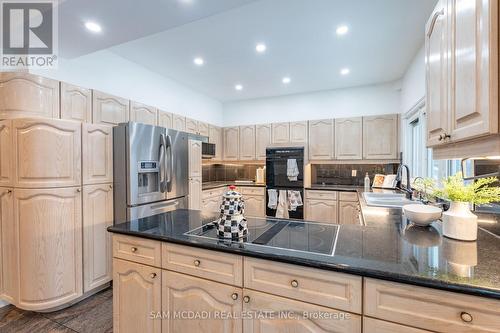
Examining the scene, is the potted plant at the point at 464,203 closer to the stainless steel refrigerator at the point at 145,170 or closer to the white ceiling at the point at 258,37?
the white ceiling at the point at 258,37

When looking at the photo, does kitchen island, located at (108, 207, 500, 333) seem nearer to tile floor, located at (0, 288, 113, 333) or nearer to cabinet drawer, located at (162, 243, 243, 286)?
cabinet drawer, located at (162, 243, 243, 286)

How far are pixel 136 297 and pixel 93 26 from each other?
6.64 ft

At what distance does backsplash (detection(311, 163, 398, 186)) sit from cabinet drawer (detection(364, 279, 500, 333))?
3.63m

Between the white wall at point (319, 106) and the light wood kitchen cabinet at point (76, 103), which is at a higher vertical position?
the white wall at point (319, 106)

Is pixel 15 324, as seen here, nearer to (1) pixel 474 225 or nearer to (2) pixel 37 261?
(2) pixel 37 261

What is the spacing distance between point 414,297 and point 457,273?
0.59 ft

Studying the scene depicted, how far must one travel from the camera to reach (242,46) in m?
2.71

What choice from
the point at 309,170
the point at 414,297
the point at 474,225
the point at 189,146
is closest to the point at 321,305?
the point at 414,297

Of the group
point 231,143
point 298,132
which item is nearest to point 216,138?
point 231,143

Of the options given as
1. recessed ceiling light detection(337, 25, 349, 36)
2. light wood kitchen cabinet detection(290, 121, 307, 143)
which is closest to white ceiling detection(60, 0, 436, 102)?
recessed ceiling light detection(337, 25, 349, 36)

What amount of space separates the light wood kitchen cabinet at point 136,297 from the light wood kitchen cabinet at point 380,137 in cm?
367

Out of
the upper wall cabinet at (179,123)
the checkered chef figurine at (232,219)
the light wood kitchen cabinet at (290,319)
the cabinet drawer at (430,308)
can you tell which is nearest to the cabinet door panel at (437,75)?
the cabinet drawer at (430,308)

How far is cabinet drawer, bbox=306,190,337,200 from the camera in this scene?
390 centimetres

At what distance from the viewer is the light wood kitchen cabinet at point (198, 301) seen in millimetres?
1173
